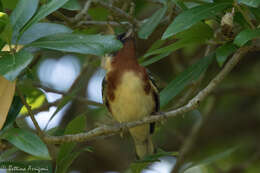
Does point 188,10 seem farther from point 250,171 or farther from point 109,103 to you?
point 250,171

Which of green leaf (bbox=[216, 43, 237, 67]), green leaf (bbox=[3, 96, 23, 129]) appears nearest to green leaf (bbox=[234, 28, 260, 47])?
green leaf (bbox=[216, 43, 237, 67])

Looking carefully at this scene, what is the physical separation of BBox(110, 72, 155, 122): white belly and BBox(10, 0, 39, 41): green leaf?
1307mm

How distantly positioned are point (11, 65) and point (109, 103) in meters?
1.81

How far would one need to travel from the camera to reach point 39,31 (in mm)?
2926

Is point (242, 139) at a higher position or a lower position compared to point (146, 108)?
lower

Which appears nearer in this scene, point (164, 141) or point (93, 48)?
point (93, 48)

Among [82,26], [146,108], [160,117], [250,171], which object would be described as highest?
[82,26]

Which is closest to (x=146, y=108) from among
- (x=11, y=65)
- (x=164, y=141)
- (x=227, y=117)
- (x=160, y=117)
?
(x=160, y=117)

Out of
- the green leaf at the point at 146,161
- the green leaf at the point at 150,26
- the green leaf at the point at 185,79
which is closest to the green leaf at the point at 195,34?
the green leaf at the point at 150,26

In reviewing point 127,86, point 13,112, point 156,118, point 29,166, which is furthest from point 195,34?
point 29,166

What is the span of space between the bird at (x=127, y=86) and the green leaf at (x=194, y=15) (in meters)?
1.02

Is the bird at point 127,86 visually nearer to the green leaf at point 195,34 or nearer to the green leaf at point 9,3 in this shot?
the green leaf at point 195,34

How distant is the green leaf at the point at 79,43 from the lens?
8.74ft

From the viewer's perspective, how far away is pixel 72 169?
629cm
